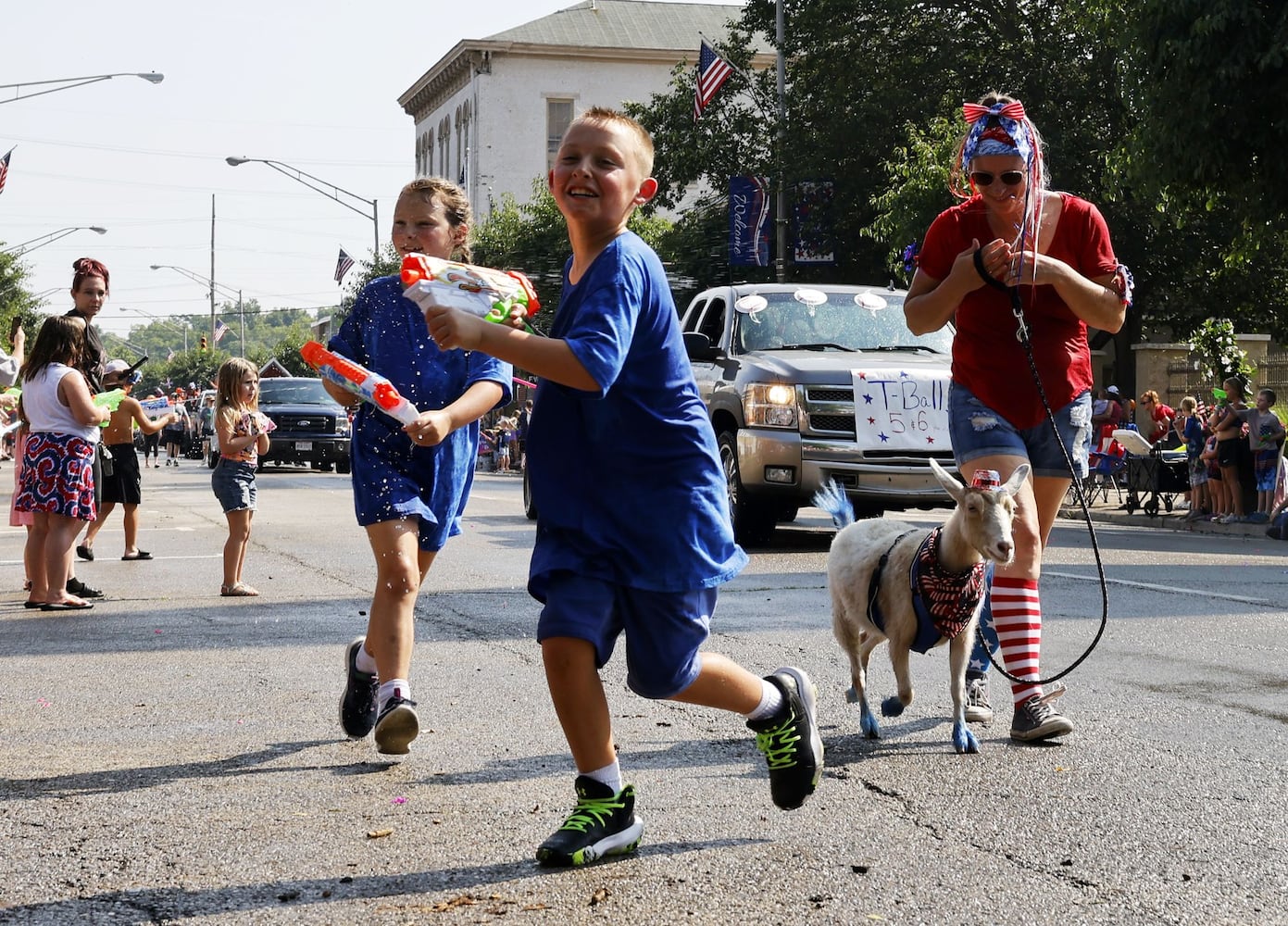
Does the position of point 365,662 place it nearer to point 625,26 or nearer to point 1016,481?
point 1016,481

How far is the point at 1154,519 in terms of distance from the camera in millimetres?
21531

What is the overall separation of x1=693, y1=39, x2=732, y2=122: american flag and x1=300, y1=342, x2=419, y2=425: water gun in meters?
32.5

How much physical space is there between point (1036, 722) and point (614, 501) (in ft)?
7.34

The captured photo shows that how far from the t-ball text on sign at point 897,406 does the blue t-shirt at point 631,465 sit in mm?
9165

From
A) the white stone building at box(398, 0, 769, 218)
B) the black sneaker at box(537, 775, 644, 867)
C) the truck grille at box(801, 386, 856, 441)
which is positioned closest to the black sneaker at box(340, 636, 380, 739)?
the black sneaker at box(537, 775, 644, 867)

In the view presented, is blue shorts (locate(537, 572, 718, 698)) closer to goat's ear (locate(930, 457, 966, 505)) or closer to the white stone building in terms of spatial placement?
goat's ear (locate(930, 457, 966, 505))

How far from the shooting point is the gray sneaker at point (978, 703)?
5.77m

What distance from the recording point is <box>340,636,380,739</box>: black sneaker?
210 inches

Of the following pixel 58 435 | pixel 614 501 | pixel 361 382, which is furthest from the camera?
pixel 58 435

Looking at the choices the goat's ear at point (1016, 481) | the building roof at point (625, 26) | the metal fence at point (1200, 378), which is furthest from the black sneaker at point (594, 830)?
the building roof at point (625, 26)

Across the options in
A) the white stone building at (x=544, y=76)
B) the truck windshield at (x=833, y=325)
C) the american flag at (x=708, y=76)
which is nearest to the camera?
the truck windshield at (x=833, y=325)

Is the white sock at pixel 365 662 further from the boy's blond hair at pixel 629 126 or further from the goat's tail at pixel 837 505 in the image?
the boy's blond hair at pixel 629 126

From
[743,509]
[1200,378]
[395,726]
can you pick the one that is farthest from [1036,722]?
[1200,378]

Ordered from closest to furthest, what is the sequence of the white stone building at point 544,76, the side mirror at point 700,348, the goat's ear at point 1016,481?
the goat's ear at point 1016,481, the side mirror at point 700,348, the white stone building at point 544,76
